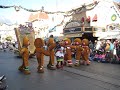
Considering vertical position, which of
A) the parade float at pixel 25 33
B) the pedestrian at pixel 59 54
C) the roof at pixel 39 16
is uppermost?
the roof at pixel 39 16

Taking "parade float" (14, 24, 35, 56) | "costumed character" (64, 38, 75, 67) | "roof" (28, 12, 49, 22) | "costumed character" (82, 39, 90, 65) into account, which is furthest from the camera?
"roof" (28, 12, 49, 22)

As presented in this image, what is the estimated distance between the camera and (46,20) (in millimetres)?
72562

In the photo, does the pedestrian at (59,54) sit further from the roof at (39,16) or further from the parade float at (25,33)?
the roof at (39,16)

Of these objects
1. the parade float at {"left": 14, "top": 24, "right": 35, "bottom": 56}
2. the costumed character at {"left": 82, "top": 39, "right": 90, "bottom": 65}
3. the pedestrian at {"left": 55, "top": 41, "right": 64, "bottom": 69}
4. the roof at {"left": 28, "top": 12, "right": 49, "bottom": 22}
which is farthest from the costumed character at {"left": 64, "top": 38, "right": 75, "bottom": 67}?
the roof at {"left": 28, "top": 12, "right": 49, "bottom": 22}

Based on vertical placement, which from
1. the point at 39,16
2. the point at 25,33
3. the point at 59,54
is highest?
the point at 39,16

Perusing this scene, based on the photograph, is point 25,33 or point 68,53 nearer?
point 68,53

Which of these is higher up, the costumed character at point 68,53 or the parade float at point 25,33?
the parade float at point 25,33

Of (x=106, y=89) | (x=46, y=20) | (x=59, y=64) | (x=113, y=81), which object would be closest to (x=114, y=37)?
(x=59, y=64)

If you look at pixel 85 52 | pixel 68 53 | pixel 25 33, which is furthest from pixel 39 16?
pixel 68 53

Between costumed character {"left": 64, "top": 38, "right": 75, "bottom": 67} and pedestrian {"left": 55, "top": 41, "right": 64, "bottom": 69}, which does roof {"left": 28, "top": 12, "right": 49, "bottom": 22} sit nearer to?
costumed character {"left": 64, "top": 38, "right": 75, "bottom": 67}

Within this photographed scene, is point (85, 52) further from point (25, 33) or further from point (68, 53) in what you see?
point (25, 33)

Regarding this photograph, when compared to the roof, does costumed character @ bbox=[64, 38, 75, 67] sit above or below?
below

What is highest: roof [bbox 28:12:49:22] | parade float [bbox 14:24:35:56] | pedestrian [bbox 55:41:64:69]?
roof [bbox 28:12:49:22]

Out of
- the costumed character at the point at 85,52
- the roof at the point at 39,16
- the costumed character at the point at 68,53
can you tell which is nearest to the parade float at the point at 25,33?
the costumed character at the point at 85,52
